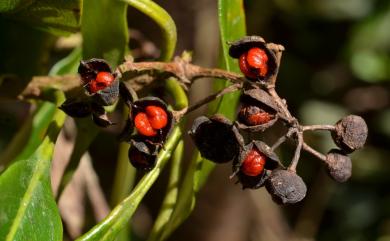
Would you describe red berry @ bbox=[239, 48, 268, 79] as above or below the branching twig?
above

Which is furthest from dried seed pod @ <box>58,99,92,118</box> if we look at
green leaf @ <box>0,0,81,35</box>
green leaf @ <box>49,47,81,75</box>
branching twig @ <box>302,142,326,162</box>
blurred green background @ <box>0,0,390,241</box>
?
blurred green background @ <box>0,0,390,241</box>

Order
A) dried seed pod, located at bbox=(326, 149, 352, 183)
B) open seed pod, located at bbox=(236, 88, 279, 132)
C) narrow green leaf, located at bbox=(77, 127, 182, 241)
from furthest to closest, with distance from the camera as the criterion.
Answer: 1. narrow green leaf, located at bbox=(77, 127, 182, 241)
2. dried seed pod, located at bbox=(326, 149, 352, 183)
3. open seed pod, located at bbox=(236, 88, 279, 132)

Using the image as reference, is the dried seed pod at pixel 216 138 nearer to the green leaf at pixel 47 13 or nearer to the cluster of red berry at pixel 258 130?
the cluster of red berry at pixel 258 130

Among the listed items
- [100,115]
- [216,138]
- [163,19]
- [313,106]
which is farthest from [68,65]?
[313,106]

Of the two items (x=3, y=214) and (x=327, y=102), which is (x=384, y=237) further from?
(x=3, y=214)

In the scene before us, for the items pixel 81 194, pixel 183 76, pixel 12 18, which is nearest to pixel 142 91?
pixel 183 76

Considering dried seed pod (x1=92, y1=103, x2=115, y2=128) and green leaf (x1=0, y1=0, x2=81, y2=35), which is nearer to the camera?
dried seed pod (x1=92, y1=103, x2=115, y2=128)

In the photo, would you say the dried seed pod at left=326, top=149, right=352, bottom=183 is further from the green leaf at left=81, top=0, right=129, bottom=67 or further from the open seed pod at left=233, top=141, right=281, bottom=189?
the green leaf at left=81, top=0, right=129, bottom=67

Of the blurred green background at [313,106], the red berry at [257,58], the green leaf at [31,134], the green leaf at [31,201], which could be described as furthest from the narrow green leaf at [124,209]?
the blurred green background at [313,106]
